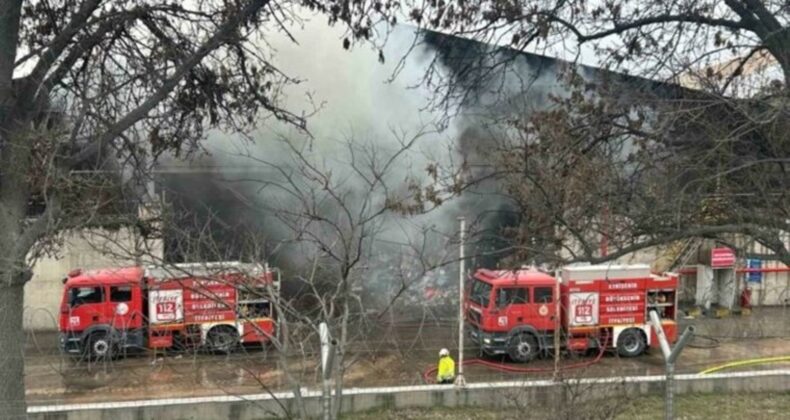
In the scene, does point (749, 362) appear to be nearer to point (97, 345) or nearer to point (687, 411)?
point (687, 411)

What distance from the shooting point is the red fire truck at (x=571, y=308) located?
1377 centimetres

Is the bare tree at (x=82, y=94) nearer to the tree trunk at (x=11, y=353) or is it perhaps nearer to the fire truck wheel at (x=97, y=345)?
the tree trunk at (x=11, y=353)

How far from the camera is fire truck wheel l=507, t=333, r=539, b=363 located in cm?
1367

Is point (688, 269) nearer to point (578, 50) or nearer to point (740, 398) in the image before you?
point (740, 398)

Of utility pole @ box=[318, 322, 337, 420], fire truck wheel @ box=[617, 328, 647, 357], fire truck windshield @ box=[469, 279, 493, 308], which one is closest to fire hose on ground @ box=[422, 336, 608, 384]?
fire truck wheel @ box=[617, 328, 647, 357]

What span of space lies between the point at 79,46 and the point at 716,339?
14937 mm

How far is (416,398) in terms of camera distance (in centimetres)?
1001

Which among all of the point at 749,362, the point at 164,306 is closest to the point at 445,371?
the point at 164,306

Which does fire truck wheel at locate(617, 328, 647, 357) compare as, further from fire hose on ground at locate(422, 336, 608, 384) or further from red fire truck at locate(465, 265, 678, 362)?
fire hose on ground at locate(422, 336, 608, 384)

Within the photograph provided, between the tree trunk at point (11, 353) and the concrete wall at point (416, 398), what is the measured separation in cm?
259

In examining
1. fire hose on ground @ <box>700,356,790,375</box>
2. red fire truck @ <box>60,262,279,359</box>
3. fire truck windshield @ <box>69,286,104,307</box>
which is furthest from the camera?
fire truck windshield @ <box>69,286,104,307</box>

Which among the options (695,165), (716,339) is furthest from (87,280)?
(716,339)

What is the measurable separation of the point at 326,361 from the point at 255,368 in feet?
31.2

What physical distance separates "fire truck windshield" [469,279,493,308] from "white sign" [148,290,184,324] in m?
6.14
